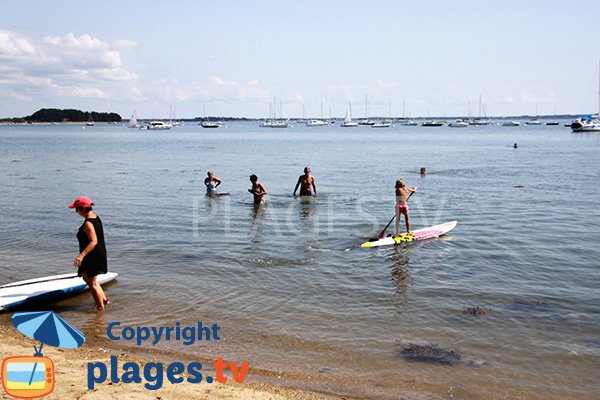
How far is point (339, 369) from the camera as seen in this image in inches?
309

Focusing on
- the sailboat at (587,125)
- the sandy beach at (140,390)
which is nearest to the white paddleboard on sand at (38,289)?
the sandy beach at (140,390)

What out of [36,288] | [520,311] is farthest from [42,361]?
[520,311]

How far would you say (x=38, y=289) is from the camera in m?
10.7

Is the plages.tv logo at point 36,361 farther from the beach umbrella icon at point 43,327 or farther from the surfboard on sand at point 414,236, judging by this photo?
the surfboard on sand at point 414,236

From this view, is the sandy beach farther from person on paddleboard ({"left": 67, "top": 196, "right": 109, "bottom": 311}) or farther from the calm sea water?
person on paddleboard ({"left": 67, "top": 196, "right": 109, "bottom": 311})

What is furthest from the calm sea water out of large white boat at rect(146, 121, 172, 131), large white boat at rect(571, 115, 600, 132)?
large white boat at rect(146, 121, 172, 131)

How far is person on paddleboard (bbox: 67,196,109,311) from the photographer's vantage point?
9.20 metres

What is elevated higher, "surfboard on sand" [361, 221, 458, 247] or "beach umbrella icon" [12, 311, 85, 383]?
"beach umbrella icon" [12, 311, 85, 383]

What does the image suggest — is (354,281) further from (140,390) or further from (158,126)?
(158,126)
